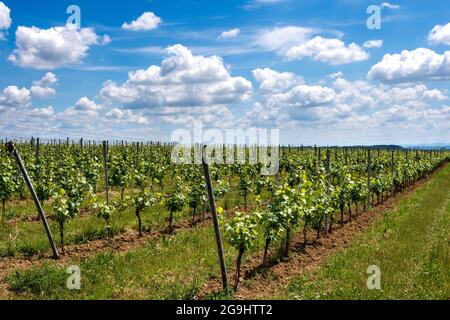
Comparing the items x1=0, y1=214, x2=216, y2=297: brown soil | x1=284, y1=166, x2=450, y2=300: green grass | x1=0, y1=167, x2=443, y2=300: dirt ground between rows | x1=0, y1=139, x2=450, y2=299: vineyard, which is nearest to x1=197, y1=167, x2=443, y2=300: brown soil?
x1=0, y1=167, x2=443, y2=300: dirt ground between rows

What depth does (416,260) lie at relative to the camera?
11.2 m

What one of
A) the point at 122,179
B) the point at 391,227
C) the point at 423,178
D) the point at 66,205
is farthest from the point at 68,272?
the point at 423,178

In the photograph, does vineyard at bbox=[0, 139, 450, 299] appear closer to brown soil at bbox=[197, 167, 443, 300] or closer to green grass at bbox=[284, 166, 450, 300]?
brown soil at bbox=[197, 167, 443, 300]

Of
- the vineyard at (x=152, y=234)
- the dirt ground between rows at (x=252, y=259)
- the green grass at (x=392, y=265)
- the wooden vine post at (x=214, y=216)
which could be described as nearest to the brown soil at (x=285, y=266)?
the dirt ground between rows at (x=252, y=259)

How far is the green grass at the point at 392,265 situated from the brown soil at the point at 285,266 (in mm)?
397

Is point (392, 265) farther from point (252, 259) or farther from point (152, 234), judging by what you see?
point (152, 234)

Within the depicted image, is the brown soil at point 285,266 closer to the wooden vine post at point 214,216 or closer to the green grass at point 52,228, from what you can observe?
the wooden vine post at point 214,216

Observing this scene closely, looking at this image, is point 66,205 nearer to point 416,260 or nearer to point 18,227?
point 18,227

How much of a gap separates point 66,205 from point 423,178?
36414 mm

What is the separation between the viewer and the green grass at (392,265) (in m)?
8.81

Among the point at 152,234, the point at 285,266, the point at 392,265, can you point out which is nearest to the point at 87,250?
the point at 152,234

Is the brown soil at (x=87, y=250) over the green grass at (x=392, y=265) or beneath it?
over

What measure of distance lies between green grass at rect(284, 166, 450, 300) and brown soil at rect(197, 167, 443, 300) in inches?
15.6
